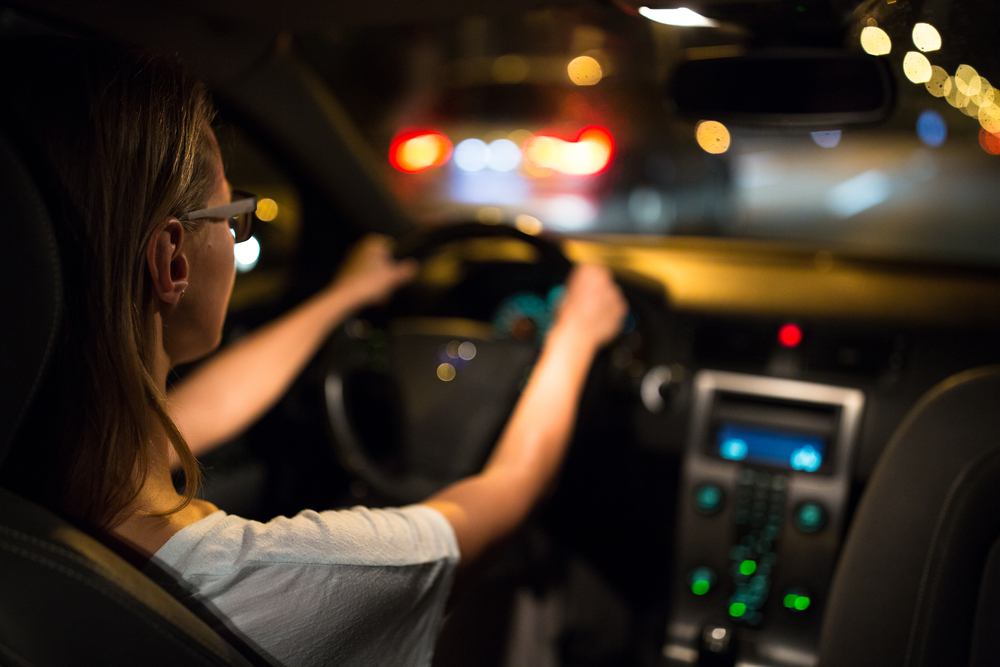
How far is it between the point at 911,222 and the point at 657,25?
7482mm

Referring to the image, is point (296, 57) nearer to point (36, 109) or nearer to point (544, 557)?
point (36, 109)

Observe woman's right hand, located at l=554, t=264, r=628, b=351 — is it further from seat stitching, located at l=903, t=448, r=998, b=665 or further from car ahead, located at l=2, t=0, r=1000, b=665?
seat stitching, located at l=903, t=448, r=998, b=665

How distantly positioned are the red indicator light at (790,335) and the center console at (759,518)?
10 centimetres

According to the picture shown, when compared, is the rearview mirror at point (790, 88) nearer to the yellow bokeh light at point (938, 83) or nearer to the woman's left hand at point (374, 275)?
the yellow bokeh light at point (938, 83)

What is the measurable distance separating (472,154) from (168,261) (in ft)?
15.2

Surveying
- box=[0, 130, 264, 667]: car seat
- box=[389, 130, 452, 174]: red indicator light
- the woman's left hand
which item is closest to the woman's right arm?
box=[0, 130, 264, 667]: car seat

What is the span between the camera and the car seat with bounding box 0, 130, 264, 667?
81cm

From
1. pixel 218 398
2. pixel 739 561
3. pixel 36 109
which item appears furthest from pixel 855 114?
pixel 218 398

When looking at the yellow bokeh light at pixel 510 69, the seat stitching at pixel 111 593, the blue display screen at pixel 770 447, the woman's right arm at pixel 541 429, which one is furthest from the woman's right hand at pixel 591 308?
the yellow bokeh light at pixel 510 69

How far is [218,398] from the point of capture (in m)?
1.85

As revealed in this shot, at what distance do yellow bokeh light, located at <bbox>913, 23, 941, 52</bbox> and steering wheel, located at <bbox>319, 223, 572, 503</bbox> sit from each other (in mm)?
840

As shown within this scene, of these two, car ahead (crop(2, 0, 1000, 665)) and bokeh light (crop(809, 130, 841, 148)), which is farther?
bokeh light (crop(809, 130, 841, 148))

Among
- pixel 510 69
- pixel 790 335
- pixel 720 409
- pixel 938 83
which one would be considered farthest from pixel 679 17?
pixel 510 69

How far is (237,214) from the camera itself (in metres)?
Result: 1.15
